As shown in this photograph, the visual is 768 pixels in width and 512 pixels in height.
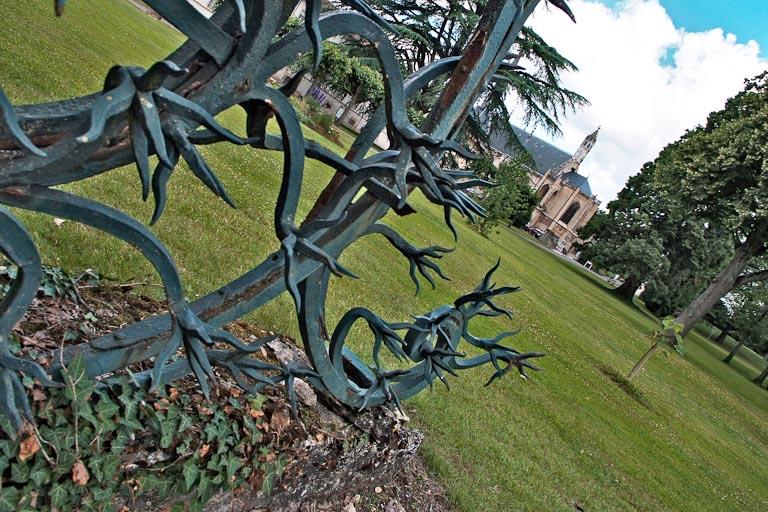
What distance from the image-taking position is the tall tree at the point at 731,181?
22.8 m

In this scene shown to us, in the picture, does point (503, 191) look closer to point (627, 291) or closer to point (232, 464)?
point (232, 464)

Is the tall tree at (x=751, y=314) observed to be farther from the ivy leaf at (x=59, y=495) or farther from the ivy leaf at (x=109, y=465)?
the ivy leaf at (x=59, y=495)

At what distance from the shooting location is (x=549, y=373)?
33.1 feet

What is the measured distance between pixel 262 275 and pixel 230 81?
0.86 m

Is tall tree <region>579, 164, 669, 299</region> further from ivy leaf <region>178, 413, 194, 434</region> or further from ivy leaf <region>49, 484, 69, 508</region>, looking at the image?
ivy leaf <region>49, 484, 69, 508</region>

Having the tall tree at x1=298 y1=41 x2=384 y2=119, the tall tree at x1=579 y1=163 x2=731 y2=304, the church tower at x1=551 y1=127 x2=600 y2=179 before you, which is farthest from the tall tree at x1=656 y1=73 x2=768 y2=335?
the church tower at x1=551 y1=127 x2=600 y2=179

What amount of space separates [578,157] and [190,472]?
300 feet

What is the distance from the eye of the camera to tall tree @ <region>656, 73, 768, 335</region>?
22812 millimetres

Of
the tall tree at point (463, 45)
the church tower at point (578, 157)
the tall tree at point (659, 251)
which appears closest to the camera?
the tall tree at point (463, 45)

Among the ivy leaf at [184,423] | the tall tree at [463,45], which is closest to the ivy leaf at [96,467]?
the ivy leaf at [184,423]

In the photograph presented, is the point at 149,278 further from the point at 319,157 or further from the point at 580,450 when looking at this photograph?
the point at 580,450

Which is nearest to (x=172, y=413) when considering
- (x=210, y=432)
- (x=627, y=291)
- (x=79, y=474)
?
(x=210, y=432)

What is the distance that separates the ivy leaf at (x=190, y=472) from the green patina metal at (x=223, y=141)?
39cm

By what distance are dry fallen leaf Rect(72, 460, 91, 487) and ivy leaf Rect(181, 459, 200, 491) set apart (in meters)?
0.39
